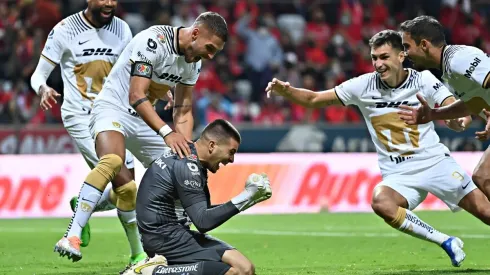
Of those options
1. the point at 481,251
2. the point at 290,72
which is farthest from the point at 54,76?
the point at 481,251

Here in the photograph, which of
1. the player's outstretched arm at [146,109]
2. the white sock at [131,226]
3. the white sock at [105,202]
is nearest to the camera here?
the player's outstretched arm at [146,109]

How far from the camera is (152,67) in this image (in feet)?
28.2

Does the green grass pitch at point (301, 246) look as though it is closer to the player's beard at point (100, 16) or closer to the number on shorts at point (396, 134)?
the number on shorts at point (396, 134)

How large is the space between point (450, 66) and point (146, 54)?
267 cm

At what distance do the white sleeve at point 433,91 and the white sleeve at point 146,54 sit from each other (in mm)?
2748

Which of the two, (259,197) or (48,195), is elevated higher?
(259,197)

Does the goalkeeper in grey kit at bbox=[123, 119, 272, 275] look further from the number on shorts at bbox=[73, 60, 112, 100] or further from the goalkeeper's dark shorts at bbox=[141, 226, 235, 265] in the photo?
the number on shorts at bbox=[73, 60, 112, 100]

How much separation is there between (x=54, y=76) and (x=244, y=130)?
151 inches

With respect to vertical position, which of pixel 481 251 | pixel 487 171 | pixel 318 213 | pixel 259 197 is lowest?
pixel 318 213

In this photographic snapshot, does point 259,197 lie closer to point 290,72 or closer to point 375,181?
point 375,181

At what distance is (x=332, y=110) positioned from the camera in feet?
62.3

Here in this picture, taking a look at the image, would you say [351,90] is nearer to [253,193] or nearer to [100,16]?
[100,16]

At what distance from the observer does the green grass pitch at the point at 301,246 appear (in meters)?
9.23

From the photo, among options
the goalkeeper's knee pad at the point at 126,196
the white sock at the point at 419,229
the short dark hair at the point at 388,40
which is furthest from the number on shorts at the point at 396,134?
the goalkeeper's knee pad at the point at 126,196
